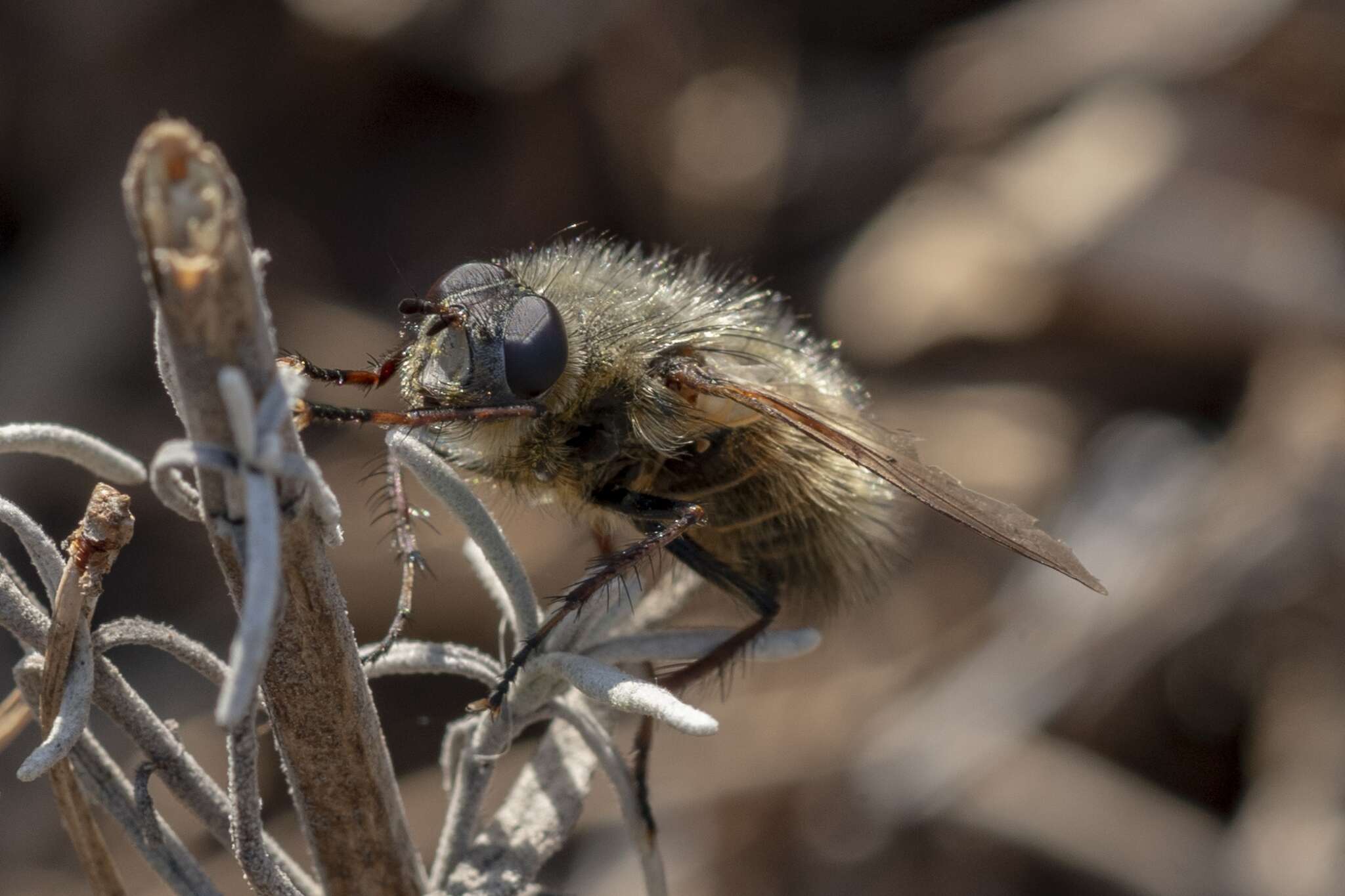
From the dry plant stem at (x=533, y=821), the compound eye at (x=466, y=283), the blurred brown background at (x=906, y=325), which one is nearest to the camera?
the dry plant stem at (x=533, y=821)

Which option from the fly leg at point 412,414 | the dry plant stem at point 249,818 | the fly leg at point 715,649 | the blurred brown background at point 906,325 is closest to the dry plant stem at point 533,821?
the dry plant stem at point 249,818

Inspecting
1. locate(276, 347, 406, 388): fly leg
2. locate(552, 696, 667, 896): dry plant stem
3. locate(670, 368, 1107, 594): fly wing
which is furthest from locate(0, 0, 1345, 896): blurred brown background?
locate(552, 696, 667, 896): dry plant stem

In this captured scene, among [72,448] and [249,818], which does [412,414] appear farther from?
[249,818]

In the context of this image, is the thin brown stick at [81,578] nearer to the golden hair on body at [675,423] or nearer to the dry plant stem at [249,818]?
the dry plant stem at [249,818]

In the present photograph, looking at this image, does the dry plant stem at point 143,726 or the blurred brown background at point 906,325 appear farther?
the blurred brown background at point 906,325

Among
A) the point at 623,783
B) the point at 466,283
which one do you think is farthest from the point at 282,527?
the point at 466,283

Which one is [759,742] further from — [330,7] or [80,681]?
[330,7]

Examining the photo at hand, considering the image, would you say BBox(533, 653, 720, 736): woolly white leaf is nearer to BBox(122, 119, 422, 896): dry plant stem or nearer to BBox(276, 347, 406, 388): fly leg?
BBox(122, 119, 422, 896): dry plant stem
